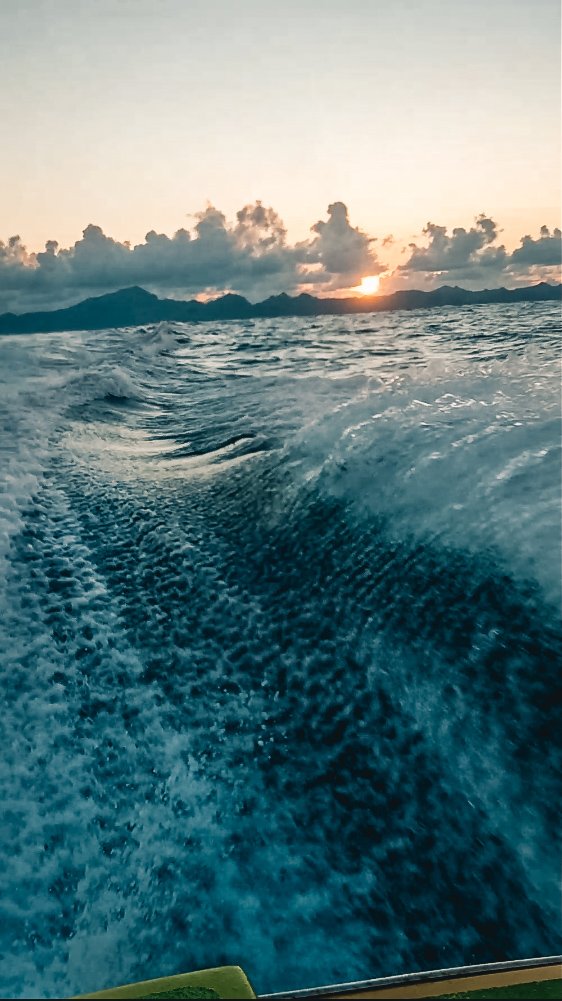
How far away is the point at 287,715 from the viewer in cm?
344

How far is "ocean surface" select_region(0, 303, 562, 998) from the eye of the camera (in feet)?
7.83

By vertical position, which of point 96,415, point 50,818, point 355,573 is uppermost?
→ point 96,415

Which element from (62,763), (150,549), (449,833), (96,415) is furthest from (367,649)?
(96,415)

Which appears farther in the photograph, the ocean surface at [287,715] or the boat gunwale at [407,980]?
the ocean surface at [287,715]

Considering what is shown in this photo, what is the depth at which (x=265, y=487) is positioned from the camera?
687 cm

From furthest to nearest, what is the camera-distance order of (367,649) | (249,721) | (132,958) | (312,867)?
(367,649) < (249,721) < (312,867) < (132,958)

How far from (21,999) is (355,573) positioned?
3.46 metres

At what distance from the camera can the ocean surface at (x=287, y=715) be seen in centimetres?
239

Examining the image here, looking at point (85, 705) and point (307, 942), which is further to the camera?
point (85, 705)

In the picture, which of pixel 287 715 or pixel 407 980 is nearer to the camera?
pixel 407 980

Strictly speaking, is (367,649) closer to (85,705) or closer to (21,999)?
(85,705)

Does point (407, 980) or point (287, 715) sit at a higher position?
point (407, 980)

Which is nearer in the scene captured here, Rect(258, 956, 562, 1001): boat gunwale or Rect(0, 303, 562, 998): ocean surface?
Rect(258, 956, 562, 1001): boat gunwale

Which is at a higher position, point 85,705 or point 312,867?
point 85,705
